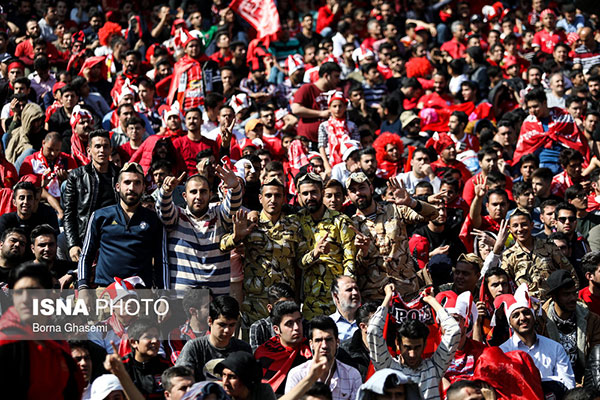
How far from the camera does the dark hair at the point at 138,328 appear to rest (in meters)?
6.57

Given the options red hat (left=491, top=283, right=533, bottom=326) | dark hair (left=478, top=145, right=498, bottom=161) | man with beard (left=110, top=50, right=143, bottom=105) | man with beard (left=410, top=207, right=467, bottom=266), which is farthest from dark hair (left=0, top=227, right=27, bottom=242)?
dark hair (left=478, top=145, right=498, bottom=161)

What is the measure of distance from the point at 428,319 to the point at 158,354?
2.01m

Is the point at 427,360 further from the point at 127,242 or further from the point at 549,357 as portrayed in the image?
the point at 127,242

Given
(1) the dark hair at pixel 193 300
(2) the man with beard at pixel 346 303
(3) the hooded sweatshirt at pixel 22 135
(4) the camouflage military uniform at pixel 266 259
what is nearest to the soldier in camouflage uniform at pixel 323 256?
(4) the camouflage military uniform at pixel 266 259

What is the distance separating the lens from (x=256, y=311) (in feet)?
26.0

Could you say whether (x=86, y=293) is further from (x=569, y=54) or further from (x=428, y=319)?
(x=569, y=54)

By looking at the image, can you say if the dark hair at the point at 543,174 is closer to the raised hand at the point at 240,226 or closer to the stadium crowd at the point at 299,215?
the stadium crowd at the point at 299,215

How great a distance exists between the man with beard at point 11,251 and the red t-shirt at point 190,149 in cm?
245

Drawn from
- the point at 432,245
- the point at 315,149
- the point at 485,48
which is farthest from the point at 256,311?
the point at 485,48

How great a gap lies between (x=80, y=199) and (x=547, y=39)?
1151 cm

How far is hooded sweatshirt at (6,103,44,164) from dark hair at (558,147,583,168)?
6.24 m

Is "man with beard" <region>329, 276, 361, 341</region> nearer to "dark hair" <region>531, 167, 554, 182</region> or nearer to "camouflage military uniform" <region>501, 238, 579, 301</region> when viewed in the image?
"camouflage military uniform" <region>501, 238, 579, 301</region>

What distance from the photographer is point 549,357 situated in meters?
7.34

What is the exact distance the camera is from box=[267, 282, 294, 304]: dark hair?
761 centimetres
